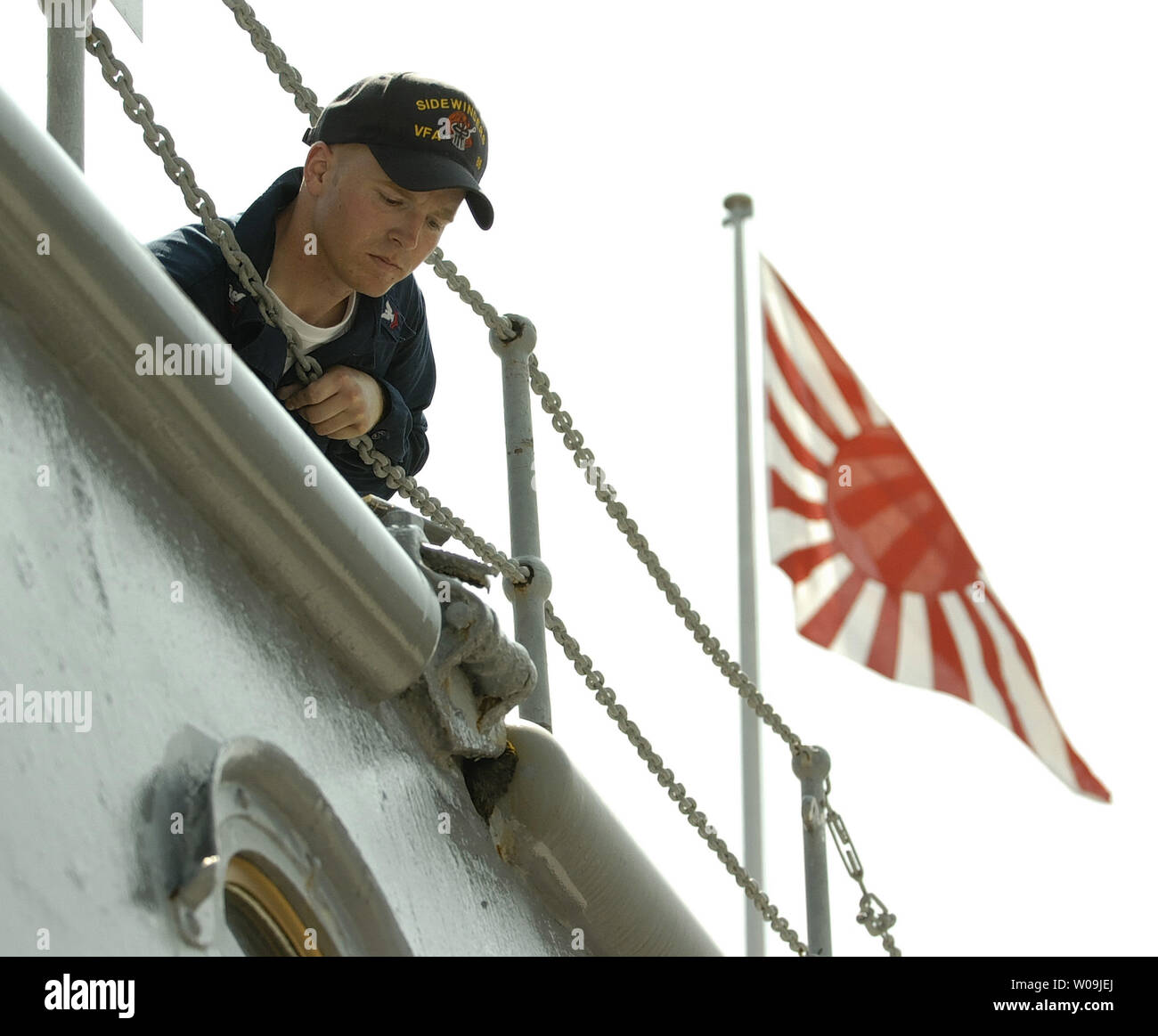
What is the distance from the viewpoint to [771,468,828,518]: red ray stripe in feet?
22.7

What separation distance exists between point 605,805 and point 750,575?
4665 millimetres

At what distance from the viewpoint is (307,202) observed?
2.26 m

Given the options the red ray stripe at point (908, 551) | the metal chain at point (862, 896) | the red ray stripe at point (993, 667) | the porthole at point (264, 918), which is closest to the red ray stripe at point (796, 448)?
the red ray stripe at point (908, 551)

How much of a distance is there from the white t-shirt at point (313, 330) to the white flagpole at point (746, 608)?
3.92 m

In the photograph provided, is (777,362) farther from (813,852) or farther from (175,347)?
(175,347)

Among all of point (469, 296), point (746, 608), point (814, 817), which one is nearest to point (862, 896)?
point (814, 817)

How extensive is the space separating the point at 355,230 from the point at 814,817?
1.69 metres

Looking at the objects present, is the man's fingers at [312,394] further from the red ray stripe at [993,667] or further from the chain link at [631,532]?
the red ray stripe at [993,667]

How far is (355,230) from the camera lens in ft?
7.22

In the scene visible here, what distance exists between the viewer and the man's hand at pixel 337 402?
6.96 ft

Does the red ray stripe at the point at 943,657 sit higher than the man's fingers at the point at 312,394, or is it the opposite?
the red ray stripe at the point at 943,657

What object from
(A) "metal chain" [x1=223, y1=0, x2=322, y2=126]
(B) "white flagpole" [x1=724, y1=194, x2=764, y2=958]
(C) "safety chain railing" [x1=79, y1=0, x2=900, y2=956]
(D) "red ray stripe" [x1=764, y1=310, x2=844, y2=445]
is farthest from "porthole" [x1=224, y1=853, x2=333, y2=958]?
(D) "red ray stripe" [x1=764, y1=310, x2=844, y2=445]
